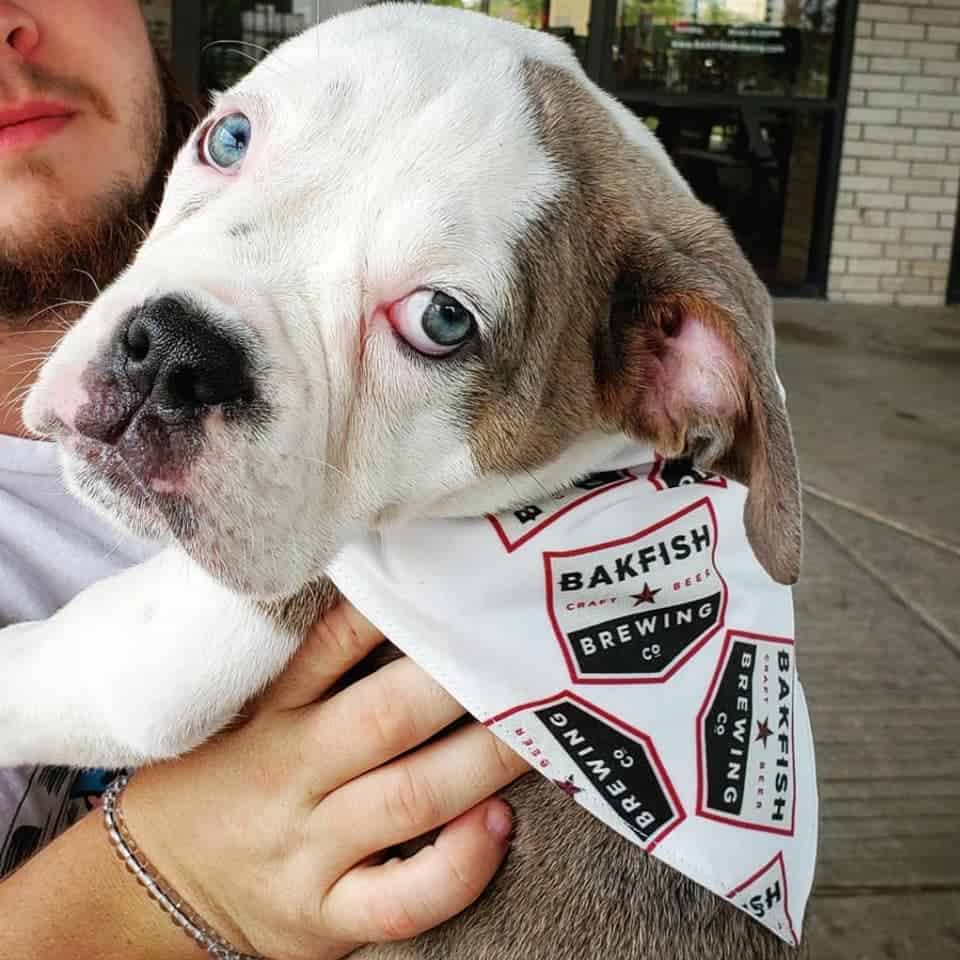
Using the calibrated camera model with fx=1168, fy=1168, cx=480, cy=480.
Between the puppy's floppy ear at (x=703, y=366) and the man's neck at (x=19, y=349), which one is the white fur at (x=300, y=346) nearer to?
the puppy's floppy ear at (x=703, y=366)

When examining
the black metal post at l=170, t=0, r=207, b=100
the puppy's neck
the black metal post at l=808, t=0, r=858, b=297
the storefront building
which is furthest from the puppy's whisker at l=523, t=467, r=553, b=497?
the black metal post at l=808, t=0, r=858, b=297

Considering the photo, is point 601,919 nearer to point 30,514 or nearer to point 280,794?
point 280,794

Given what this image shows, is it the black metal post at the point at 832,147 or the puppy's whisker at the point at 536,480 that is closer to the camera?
the puppy's whisker at the point at 536,480

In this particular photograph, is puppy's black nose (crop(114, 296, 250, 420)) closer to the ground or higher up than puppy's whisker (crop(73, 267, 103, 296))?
higher up

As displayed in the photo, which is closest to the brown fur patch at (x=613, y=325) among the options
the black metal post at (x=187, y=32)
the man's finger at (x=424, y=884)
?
the man's finger at (x=424, y=884)

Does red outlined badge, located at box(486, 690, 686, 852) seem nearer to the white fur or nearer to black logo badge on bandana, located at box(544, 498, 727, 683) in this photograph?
black logo badge on bandana, located at box(544, 498, 727, 683)

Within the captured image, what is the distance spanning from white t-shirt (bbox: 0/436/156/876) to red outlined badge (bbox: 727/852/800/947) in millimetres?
1290

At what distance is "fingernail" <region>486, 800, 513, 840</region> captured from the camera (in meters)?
2.02

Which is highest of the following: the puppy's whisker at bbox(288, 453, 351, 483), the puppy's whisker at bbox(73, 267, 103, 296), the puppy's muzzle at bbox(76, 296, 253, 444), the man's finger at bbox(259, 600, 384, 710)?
the puppy's muzzle at bbox(76, 296, 253, 444)

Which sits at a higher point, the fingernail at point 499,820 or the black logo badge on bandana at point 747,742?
the black logo badge on bandana at point 747,742

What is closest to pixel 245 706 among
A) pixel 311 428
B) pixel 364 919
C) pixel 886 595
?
pixel 364 919

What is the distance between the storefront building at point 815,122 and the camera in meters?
11.6

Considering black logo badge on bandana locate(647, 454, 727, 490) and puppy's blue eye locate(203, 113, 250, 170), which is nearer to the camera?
puppy's blue eye locate(203, 113, 250, 170)

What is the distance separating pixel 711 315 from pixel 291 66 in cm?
85
